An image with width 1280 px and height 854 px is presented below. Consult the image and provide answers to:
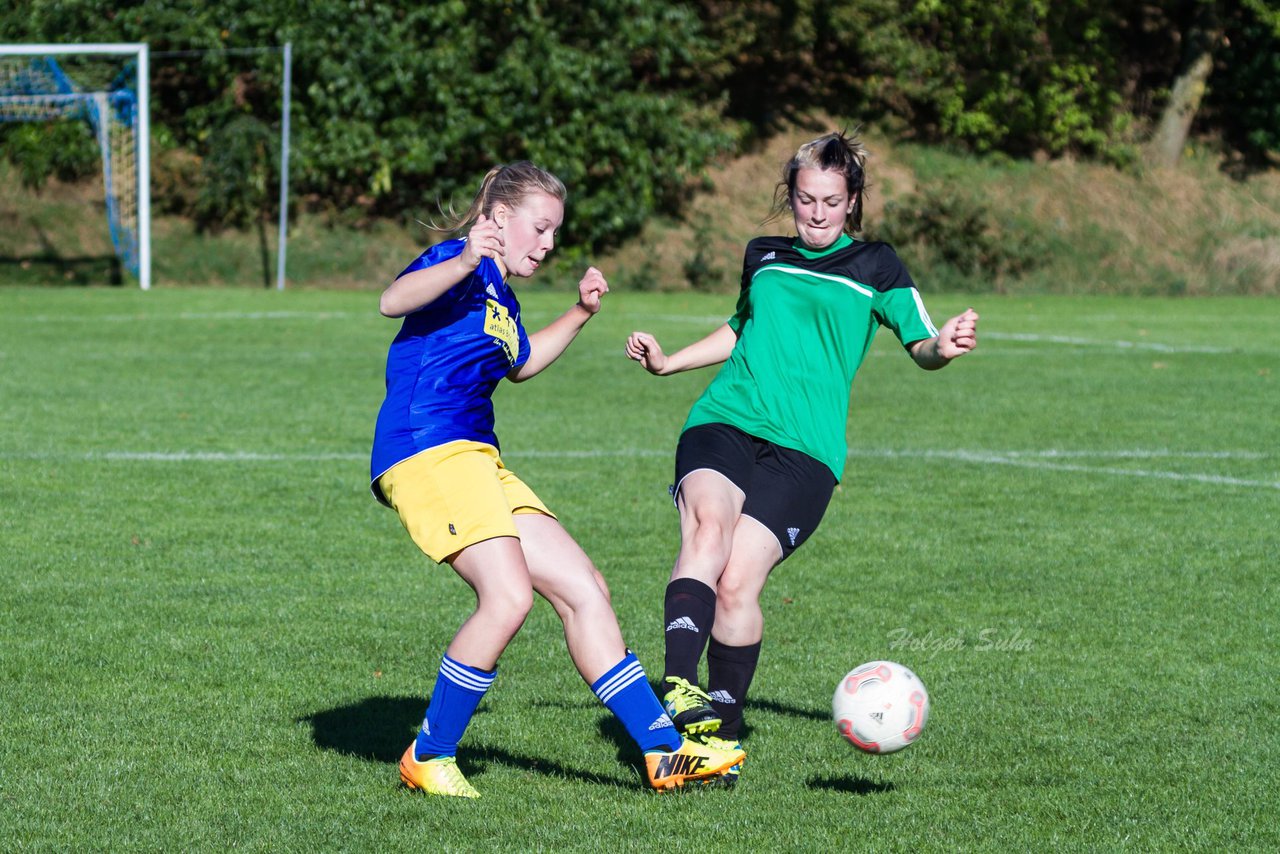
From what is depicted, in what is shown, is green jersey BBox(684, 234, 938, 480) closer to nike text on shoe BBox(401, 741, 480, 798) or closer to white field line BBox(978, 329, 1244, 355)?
nike text on shoe BBox(401, 741, 480, 798)

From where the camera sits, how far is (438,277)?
377 centimetres

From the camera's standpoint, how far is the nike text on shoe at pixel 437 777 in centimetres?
390

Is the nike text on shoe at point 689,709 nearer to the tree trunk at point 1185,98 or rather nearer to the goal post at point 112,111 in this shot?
the goal post at point 112,111

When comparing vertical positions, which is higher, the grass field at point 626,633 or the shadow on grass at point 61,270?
the grass field at point 626,633

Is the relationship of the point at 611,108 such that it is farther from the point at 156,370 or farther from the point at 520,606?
the point at 520,606

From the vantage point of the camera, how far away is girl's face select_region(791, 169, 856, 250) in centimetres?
446

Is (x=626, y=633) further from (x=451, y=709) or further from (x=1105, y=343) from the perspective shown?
(x=1105, y=343)

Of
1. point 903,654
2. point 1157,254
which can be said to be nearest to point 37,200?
point 1157,254

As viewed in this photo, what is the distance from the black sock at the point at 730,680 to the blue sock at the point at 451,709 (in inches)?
26.4

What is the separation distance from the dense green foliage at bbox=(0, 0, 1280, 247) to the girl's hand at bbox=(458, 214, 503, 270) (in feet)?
82.1

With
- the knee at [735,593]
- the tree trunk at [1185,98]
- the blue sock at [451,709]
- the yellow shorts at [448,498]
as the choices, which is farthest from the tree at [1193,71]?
the blue sock at [451,709]

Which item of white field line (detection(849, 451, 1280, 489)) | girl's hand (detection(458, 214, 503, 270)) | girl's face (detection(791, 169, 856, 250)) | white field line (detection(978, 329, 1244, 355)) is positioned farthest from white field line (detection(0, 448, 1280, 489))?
Result: white field line (detection(978, 329, 1244, 355))

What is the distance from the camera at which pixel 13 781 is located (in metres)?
3.97

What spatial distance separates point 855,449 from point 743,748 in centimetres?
642
